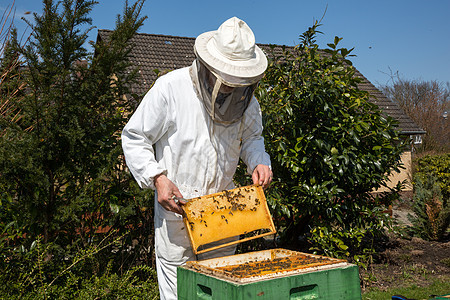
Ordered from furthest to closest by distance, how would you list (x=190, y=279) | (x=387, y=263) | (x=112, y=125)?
(x=387, y=263), (x=112, y=125), (x=190, y=279)

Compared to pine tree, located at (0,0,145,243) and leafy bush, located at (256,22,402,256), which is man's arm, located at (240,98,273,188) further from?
leafy bush, located at (256,22,402,256)

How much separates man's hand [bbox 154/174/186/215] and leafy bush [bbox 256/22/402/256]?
2.26 metres

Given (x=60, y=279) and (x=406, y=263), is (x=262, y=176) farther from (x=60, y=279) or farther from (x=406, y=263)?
(x=406, y=263)

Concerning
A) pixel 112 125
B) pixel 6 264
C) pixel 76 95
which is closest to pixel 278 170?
pixel 112 125

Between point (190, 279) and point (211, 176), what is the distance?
0.62 metres

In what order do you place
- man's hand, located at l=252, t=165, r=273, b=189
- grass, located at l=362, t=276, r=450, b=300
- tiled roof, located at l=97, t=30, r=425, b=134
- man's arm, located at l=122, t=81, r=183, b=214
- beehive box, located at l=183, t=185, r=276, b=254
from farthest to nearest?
tiled roof, located at l=97, t=30, r=425, b=134, grass, located at l=362, t=276, r=450, b=300, man's hand, located at l=252, t=165, r=273, b=189, man's arm, located at l=122, t=81, r=183, b=214, beehive box, located at l=183, t=185, r=276, b=254

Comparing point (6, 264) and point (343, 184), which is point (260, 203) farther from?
point (343, 184)

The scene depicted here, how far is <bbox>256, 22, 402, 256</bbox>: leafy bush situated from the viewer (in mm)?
4496

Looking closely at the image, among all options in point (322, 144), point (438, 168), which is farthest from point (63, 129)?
point (438, 168)

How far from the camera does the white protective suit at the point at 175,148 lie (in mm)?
2363

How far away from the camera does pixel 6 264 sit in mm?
3256

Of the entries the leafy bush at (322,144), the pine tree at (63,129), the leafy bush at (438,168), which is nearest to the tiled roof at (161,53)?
the leafy bush at (438,168)

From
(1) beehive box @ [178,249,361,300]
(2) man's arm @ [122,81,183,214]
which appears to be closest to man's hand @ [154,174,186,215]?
(2) man's arm @ [122,81,183,214]

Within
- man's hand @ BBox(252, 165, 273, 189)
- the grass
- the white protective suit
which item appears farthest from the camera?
the grass
